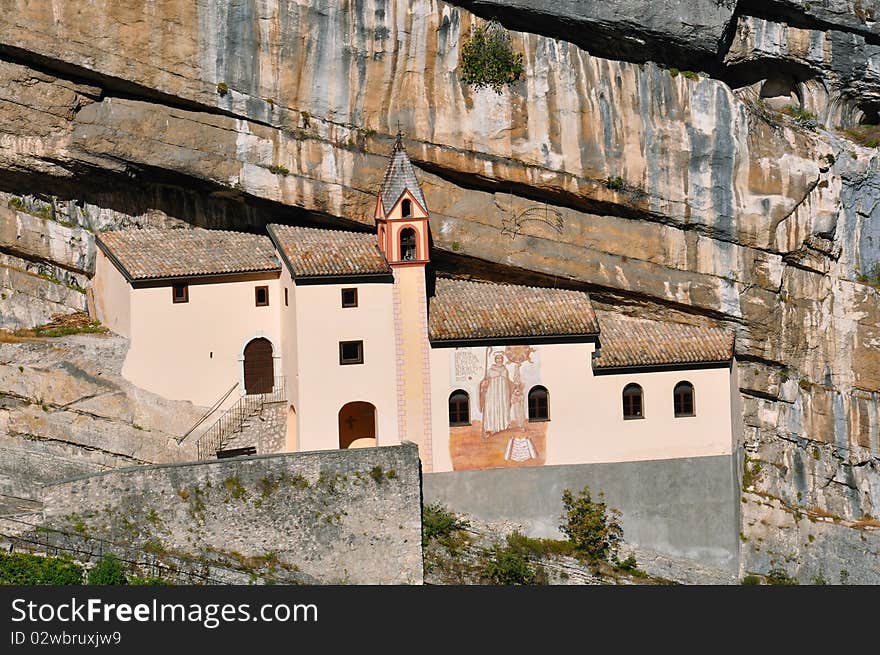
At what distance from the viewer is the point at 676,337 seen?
50844 mm

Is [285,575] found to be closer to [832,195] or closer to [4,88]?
[4,88]

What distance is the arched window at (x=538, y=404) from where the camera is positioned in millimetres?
49594

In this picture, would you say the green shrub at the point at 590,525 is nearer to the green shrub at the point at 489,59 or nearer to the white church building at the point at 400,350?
the white church building at the point at 400,350

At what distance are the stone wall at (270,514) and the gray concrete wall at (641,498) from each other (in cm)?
304

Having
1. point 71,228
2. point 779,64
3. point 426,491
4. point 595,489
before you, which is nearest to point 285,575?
point 426,491

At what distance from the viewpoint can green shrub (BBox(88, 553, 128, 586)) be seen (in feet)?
134

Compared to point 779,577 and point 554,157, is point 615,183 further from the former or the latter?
point 779,577

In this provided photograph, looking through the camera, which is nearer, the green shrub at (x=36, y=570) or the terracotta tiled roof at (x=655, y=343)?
the green shrub at (x=36, y=570)

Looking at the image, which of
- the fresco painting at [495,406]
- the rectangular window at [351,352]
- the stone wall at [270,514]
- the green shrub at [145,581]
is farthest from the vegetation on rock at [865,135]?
the green shrub at [145,581]

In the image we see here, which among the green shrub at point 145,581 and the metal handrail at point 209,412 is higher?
the metal handrail at point 209,412

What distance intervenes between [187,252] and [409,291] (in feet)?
22.3

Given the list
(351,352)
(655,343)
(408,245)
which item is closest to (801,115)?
(655,343)

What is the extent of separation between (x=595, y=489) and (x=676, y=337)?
524 cm

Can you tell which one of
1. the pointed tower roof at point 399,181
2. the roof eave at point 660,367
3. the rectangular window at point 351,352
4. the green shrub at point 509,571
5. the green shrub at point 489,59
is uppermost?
the green shrub at point 489,59
